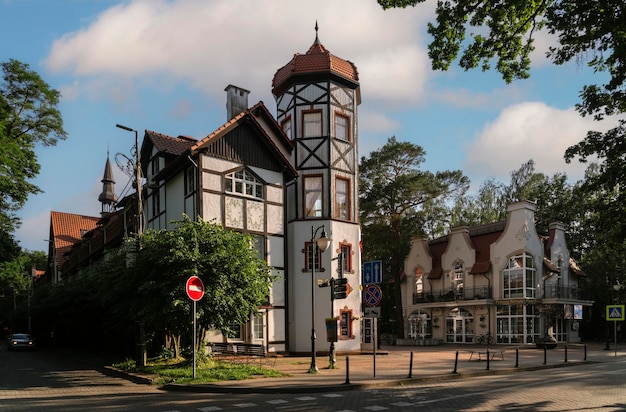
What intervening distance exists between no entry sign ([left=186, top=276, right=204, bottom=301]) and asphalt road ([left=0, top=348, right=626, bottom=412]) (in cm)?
268

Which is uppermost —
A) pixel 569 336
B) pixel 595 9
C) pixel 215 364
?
pixel 595 9

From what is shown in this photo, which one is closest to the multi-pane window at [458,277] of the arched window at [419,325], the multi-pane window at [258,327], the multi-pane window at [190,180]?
the arched window at [419,325]

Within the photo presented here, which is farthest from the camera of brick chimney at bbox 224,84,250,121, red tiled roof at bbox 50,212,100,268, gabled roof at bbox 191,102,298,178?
red tiled roof at bbox 50,212,100,268

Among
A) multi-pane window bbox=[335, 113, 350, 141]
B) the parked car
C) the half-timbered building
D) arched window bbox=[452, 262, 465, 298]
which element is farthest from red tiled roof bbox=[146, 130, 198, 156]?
arched window bbox=[452, 262, 465, 298]

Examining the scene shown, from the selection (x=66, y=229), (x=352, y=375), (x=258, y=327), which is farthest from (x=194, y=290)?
(x=66, y=229)

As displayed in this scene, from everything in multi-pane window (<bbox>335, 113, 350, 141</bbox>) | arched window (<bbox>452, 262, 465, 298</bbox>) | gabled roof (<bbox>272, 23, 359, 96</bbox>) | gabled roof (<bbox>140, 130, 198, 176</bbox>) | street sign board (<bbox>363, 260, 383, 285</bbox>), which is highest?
gabled roof (<bbox>272, 23, 359, 96</bbox>)

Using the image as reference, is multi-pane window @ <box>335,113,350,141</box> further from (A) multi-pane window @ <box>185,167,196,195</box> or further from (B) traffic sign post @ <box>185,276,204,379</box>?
(B) traffic sign post @ <box>185,276,204,379</box>

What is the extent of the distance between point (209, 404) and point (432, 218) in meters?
36.0

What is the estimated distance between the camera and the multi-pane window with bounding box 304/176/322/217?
93.5 feet

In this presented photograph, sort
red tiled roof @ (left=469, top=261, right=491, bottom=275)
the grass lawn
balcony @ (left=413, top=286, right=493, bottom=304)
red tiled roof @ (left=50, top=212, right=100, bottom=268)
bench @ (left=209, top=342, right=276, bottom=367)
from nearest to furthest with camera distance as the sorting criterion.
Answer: the grass lawn
bench @ (left=209, top=342, right=276, bottom=367)
balcony @ (left=413, top=286, right=493, bottom=304)
red tiled roof @ (left=469, top=261, right=491, bottom=275)
red tiled roof @ (left=50, top=212, right=100, bottom=268)

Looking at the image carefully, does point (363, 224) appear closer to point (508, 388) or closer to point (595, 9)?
point (508, 388)

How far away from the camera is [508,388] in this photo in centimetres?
1470

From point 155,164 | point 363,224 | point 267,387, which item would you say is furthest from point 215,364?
point 363,224

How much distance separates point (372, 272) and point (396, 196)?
2850 centimetres
